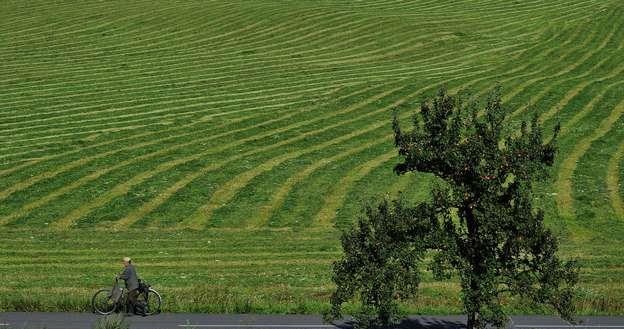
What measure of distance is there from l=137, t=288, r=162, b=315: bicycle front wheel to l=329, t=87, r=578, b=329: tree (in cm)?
720

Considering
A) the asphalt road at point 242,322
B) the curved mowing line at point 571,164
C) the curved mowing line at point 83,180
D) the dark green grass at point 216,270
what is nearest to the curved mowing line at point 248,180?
the dark green grass at point 216,270

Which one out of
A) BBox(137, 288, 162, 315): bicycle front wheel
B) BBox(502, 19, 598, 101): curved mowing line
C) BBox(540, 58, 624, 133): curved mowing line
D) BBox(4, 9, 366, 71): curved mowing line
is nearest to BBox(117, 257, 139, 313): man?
BBox(137, 288, 162, 315): bicycle front wheel

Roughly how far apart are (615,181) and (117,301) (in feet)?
89.7

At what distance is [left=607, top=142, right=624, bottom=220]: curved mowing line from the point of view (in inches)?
1461

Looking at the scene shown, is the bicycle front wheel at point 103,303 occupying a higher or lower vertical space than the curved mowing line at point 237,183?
higher

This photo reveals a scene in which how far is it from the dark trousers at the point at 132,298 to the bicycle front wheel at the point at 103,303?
17.2 inches

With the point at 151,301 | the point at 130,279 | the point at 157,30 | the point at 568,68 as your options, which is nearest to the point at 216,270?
the point at 151,301

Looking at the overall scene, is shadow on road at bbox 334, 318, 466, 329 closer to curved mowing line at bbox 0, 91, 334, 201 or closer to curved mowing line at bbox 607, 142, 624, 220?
curved mowing line at bbox 607, 142, 624, 220

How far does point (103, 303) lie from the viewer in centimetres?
2383

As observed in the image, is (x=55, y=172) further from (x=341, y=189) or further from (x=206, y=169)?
(x=341, y=189)

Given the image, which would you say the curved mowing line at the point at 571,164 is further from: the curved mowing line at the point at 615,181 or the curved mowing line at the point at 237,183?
the curved mowing line at the point at 237,183

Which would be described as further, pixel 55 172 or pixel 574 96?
pixel 574 96

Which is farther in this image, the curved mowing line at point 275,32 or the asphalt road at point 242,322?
the curved mowing line at point 275,32

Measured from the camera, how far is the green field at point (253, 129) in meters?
29.2
